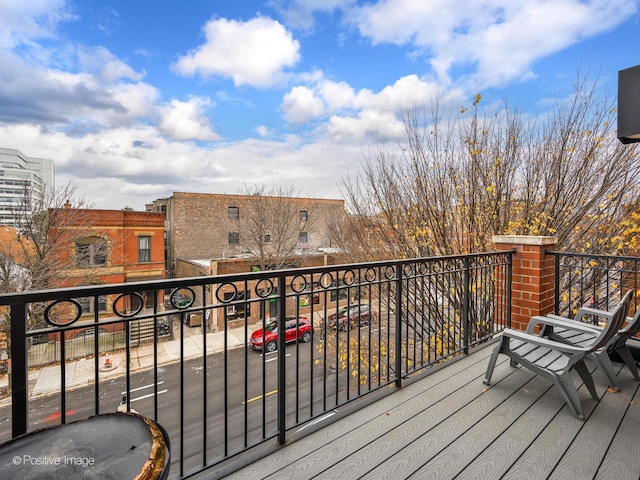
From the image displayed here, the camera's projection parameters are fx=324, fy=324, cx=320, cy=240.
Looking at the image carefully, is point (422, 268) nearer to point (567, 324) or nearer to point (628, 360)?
point (567, 324)

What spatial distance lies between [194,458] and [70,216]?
30.3 ft

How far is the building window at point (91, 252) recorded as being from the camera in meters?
12.0

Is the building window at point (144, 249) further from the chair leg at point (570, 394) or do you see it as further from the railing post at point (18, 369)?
the chair leg at point (570, 394)

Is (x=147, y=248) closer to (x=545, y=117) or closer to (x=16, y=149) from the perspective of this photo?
(x=16, y=149)

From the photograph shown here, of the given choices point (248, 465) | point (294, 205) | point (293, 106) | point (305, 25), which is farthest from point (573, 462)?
point (294, 205)

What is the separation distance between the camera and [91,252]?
1231 centimetres

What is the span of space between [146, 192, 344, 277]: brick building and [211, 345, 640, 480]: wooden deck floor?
14.8 metres

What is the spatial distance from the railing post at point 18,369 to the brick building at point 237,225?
15.5 metres

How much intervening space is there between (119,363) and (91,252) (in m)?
4.86

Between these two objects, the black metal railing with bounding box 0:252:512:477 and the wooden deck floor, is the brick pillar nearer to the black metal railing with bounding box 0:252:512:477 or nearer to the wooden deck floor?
the black metal railing with bounding box 0:252:512:477

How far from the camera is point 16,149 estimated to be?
11.5 m

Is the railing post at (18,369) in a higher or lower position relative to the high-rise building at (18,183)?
lower

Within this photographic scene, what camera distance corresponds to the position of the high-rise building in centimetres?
938

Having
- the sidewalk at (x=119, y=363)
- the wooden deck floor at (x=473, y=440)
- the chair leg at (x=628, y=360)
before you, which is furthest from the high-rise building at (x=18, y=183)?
the chair leg at (x=628, y=360)
